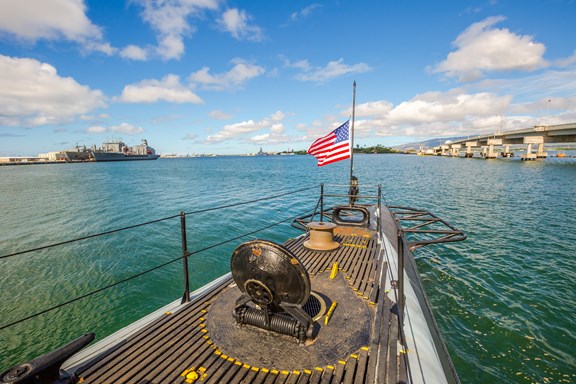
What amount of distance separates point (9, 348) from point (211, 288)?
7.13 metres

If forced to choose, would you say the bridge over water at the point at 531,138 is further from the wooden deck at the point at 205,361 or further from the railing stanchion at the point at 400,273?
the wooden deck at the point at 205,361

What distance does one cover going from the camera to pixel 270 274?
427 centimetres

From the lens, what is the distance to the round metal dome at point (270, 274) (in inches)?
162

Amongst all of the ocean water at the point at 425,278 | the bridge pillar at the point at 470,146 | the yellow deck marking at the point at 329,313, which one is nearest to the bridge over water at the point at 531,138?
the bridge pillar at the point at 470,146

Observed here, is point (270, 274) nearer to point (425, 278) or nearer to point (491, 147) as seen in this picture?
point (425, 278)

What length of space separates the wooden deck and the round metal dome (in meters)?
0.96

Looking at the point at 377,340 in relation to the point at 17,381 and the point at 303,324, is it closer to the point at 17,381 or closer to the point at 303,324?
the point at 303,324

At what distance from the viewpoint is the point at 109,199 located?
3422 cm

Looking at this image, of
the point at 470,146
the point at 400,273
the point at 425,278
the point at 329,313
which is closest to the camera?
the point at 400,273

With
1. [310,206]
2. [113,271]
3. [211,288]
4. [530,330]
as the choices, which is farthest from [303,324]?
[310,206]

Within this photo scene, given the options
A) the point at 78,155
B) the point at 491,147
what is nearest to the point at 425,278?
the point at 491,147

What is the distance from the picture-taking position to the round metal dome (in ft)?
13.5

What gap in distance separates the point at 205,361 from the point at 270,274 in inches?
67.8

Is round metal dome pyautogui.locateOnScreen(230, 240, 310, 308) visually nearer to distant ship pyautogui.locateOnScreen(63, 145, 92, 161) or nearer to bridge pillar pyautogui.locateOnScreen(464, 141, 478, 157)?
bridge pillar pyautogui.locateOnScreen(464, 141, 478, 157)
